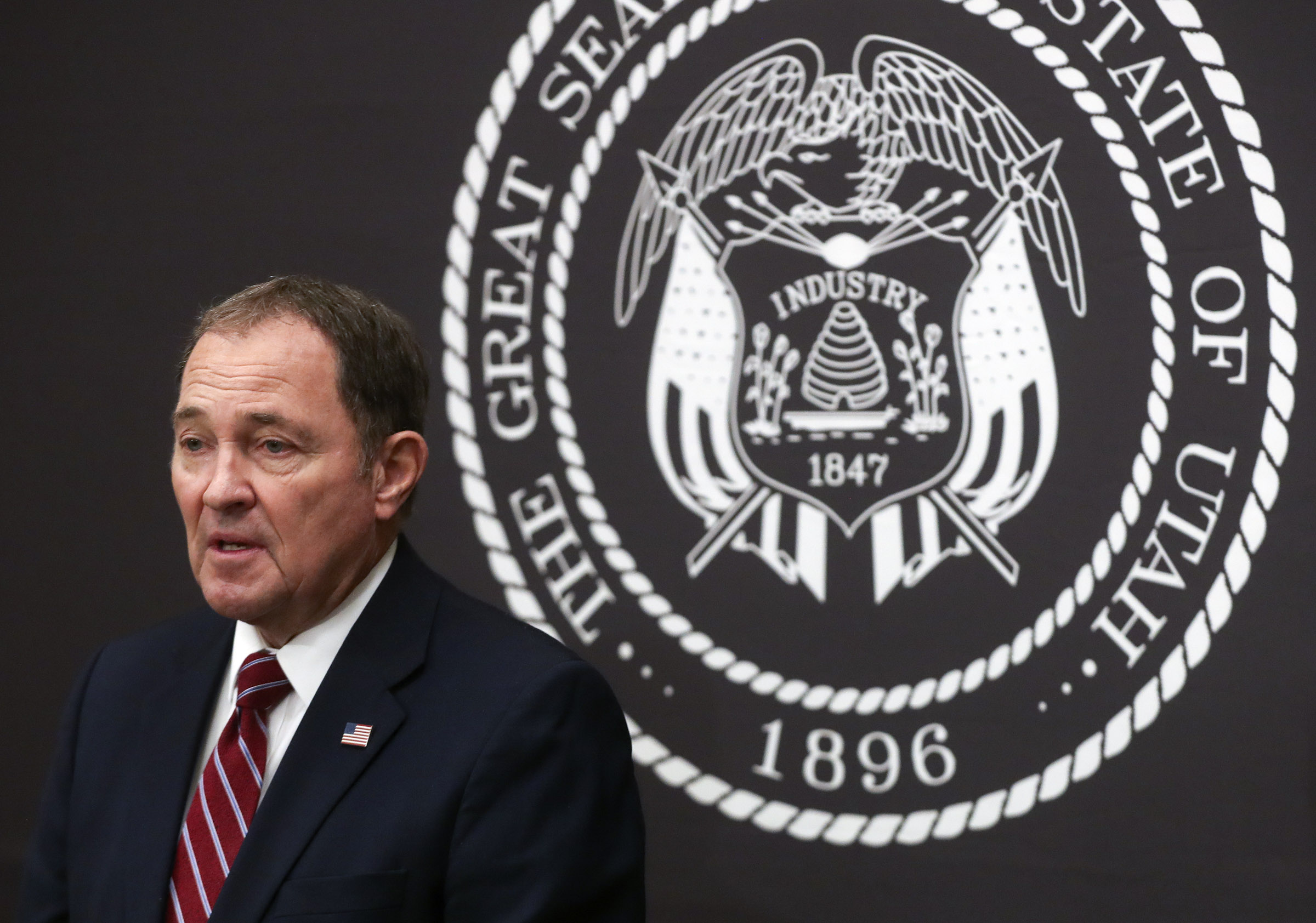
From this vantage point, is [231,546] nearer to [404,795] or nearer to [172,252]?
[404,795]

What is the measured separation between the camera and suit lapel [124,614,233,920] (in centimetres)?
146

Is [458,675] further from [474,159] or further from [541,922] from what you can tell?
[474,159]

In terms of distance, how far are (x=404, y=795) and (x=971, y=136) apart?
1418mm

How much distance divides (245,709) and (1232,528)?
1466mm

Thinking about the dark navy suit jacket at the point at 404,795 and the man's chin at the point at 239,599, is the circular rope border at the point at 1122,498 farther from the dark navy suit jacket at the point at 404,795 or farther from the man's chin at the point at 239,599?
the man's chin at the point at 239,599

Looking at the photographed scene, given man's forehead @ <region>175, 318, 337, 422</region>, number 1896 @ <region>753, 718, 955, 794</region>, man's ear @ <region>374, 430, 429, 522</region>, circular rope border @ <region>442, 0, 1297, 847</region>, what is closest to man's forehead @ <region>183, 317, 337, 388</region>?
man's forehead @ <region>175, 318, 337, 422</region>

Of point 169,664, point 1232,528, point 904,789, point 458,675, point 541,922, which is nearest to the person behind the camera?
point 541,922

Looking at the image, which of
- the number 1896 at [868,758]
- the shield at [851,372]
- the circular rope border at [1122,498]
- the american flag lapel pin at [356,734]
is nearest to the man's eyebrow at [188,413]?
the american flag lapel pin at [356,734]

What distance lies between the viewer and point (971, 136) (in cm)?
216

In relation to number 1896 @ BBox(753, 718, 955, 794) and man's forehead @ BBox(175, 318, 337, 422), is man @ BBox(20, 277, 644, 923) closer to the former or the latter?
man's forehead @ BBox(175, 318, 337, 422)

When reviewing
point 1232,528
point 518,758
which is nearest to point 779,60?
point 1232,528

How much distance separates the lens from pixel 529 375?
→ 2.36 meters

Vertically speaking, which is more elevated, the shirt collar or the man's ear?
the man's ear

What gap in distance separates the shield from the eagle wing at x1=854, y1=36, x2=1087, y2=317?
4.9 inches
